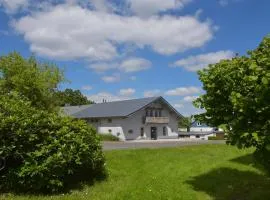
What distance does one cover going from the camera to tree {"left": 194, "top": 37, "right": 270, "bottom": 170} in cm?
876

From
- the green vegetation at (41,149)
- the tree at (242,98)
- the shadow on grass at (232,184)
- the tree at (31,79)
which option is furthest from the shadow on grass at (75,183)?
the tree at (31,79)

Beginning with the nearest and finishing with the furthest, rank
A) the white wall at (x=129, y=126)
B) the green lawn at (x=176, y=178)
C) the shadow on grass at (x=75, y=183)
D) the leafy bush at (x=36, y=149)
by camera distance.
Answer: the leafy bush at (x=36, y=149) < the shadow on grass at (x=75, y=183) < the green lawn at (x=176, y=178) < the white wall at (x=129, y=126)

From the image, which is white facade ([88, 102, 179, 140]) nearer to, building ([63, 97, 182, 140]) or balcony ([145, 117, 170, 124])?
building ([63, 97, 182, 140])

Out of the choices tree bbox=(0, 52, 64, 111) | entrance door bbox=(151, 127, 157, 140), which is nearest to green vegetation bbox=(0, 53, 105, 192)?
tree bbox=(0, 52, 64, 111)

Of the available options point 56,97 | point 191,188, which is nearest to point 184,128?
point 56,97

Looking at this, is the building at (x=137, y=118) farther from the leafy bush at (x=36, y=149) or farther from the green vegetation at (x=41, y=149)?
the leafy bush at (x=36, y=149)

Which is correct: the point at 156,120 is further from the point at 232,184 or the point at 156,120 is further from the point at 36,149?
the point at 36,149

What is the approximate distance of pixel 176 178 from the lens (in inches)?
611

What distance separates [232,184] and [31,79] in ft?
84.4

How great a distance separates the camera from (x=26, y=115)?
11914mm

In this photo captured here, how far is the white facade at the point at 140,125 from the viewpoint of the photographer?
58.5 meters

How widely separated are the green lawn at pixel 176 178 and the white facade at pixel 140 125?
35.9m

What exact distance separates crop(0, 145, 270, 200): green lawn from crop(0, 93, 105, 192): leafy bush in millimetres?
588

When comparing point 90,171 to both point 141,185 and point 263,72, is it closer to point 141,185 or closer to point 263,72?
point 141,185
